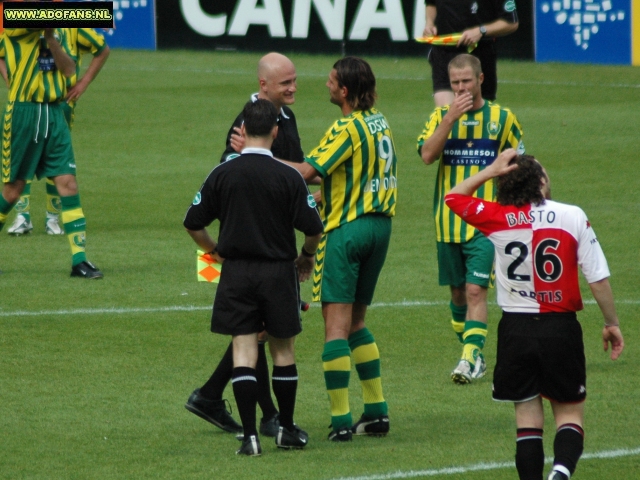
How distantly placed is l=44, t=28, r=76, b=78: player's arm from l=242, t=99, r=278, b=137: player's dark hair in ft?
15.3

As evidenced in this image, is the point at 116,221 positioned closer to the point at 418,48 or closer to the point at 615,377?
the point at 615,377

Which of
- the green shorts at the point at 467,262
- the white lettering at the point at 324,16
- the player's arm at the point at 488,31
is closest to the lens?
the green shorts at the point at 467,262

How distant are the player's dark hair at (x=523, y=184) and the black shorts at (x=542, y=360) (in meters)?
0.51

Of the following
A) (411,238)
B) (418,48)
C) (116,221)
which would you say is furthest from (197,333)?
(418,48)

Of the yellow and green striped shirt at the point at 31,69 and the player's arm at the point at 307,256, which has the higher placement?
the yellow and green striped shirt at the point at 31,69

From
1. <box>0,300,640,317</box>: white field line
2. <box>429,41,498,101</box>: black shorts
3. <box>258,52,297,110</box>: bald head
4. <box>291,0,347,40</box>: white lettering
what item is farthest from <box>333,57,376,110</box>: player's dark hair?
<box>291,0,347,40</box>: white lettering

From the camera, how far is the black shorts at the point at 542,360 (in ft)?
18.0

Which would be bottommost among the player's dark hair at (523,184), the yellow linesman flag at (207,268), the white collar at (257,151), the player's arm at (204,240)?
A: the yellow linesman flag at (207,268)

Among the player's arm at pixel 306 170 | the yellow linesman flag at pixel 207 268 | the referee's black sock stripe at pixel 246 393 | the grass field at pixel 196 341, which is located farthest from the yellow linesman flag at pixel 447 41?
the referee's black sock stripe at pixel 246 393

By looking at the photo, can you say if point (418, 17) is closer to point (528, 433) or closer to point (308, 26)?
point (308, 26)

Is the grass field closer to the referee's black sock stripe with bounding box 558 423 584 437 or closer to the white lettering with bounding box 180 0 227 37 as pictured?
the referee's black sock stripe with bounding box 558 423 584 437

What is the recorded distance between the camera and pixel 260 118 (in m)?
6.25

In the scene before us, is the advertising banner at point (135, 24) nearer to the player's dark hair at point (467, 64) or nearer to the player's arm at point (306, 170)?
the player's dark hair at point (467, 64)

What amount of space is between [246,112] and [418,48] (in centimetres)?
1944
